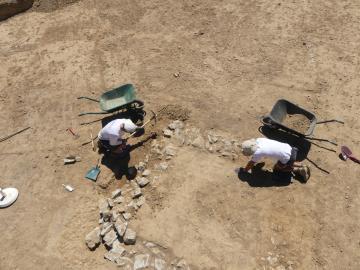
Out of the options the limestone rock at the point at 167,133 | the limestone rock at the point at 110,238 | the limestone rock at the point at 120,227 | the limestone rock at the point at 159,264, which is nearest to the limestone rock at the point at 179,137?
the limestone rock at the point at 167,133

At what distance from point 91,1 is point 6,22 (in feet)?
10.3

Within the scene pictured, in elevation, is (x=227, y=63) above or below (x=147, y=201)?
above

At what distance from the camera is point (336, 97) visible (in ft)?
33.9

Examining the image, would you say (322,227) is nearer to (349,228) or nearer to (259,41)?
(349,228)

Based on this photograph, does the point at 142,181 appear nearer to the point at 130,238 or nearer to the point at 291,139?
the point at 130,238

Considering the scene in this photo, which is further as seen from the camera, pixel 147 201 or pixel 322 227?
pixel 147 201

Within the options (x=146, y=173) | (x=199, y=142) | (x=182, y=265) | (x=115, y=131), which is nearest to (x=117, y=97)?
(x=115, y=131)

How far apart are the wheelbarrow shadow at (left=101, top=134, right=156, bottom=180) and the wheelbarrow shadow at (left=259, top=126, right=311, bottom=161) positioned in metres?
3.16

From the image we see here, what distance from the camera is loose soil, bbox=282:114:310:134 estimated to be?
9539 millimetres

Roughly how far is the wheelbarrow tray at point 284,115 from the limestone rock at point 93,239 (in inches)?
186

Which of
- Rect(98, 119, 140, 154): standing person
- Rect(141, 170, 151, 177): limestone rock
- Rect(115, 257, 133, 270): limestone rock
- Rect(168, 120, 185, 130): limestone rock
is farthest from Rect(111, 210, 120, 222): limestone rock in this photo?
Rect(168, 120, 185, 130): limestone rock

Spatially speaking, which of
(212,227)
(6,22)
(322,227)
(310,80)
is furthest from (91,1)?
(322,227)

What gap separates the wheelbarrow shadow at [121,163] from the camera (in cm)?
922

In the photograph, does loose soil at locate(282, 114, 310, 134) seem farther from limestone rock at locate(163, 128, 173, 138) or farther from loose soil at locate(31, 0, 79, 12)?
loose soil at locate(31, 0, 79, 12)
